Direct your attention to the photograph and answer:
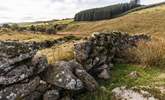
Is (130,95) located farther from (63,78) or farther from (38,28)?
(38,28)

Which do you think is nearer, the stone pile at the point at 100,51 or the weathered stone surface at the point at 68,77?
the weathered stone surface at the point at 68,77

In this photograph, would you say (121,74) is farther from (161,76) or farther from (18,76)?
(18,76)

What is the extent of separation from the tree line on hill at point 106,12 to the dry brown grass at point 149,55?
5186 inches

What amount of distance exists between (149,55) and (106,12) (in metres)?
137

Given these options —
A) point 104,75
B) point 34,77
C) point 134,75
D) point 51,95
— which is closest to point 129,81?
point 134,75

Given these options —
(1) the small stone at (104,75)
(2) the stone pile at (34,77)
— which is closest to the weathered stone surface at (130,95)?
(2) the stone pile at (34,77)

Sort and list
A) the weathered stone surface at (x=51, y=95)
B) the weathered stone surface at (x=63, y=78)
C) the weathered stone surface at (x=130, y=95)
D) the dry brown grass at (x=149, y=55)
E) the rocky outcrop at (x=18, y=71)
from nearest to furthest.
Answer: the rocky outcrop at (x=18, y=71) → the weathered stone surface at (x=51, y=95) → the weathered stone surface at (x=63, y=78) → the weathered stone surface at (x=130, y=95) → the dry brown grass at (x=149, y=55)

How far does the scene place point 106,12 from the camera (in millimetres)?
154625

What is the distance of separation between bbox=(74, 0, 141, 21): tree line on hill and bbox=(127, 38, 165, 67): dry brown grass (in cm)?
13172

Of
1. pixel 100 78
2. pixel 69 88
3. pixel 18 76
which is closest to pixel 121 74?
pixel 100 78

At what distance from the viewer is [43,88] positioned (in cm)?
1351

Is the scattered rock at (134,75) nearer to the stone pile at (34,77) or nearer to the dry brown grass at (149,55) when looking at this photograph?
the stone pile at (34,77)

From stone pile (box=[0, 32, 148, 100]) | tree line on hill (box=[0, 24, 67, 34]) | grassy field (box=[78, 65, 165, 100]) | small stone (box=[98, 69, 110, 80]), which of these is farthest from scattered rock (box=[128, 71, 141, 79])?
tree line on hill (box=[0, 24, 67, 34])

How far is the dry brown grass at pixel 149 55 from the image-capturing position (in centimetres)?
1847
